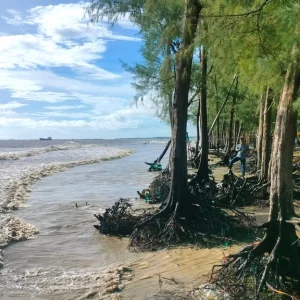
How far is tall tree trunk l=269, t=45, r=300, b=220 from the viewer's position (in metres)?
5.22

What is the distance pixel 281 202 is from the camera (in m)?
5.46

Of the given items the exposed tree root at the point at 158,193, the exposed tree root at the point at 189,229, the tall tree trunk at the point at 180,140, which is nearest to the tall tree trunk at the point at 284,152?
the exposed tree root at the point at 189,229

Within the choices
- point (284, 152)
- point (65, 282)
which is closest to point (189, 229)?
point (65, 282)

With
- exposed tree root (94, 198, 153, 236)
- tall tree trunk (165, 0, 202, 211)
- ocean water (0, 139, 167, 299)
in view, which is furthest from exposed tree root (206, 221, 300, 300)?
exposed tree root (94, 198, 153, 236)

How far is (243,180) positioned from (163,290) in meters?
8.10

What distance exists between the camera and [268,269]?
5.14m

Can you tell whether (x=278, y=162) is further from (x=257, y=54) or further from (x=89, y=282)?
(x=89, y=282)

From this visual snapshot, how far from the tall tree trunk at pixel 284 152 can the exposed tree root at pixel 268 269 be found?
0.22 m

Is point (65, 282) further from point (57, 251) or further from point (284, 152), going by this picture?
point (284, 152)

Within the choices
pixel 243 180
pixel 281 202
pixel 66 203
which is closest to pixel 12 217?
pixel 66 203

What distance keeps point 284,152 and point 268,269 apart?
4.69 ft

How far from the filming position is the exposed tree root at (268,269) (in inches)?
201

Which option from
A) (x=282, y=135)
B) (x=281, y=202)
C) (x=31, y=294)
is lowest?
(x=31, y=294)

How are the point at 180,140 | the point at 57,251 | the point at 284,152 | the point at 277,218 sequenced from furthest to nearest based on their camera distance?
1. the point at 180,140
2. the point at 57,251
3. the point at 277,218
4. the point at 284,152
